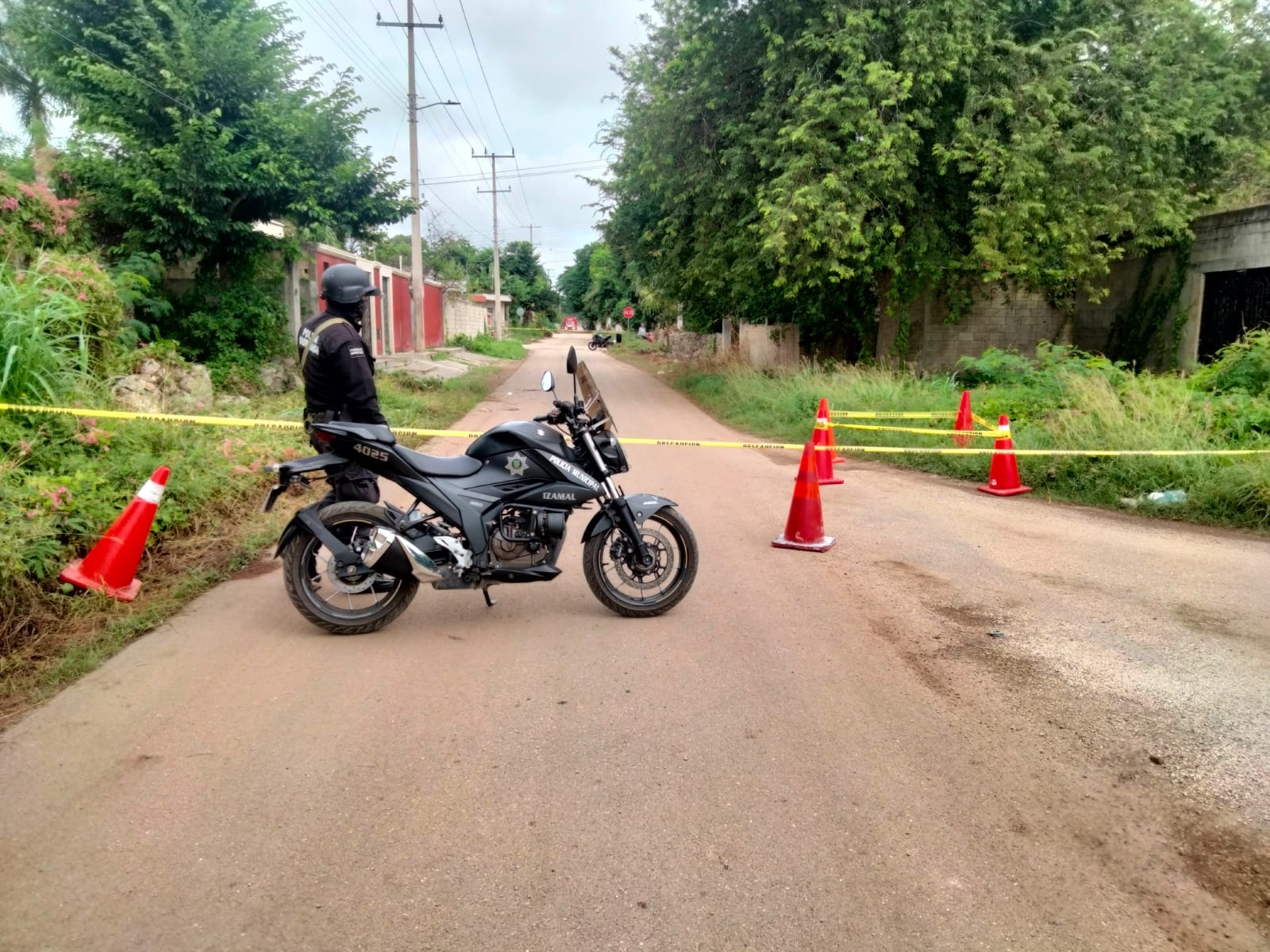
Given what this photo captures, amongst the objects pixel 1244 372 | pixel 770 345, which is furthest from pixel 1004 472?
pixel 770 345

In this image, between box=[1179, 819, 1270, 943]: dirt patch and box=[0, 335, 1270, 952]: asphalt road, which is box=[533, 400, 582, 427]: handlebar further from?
box=[1179, 819, 1270, 943]: dirt patch

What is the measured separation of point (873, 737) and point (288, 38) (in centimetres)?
1523

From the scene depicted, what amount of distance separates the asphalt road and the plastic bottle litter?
288 centimetres

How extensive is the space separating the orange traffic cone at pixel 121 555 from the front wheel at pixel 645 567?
2572 millimetres

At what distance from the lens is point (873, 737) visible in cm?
374

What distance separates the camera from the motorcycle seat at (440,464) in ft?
16.0

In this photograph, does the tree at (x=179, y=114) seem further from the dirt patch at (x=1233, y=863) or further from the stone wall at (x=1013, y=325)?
the dirt patch at (x=1233, y=863)

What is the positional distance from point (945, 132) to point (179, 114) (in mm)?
12436

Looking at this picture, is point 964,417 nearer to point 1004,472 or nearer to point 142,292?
point 1004,472

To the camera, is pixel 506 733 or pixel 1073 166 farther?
pixel 1073 166

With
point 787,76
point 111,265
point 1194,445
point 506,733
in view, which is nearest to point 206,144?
point 111,265

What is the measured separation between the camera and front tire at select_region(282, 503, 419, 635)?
15.7ft

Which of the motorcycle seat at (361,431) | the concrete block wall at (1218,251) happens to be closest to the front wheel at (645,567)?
the motorcycle seat at (361,431)

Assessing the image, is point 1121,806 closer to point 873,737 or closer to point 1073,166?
point 873,737
